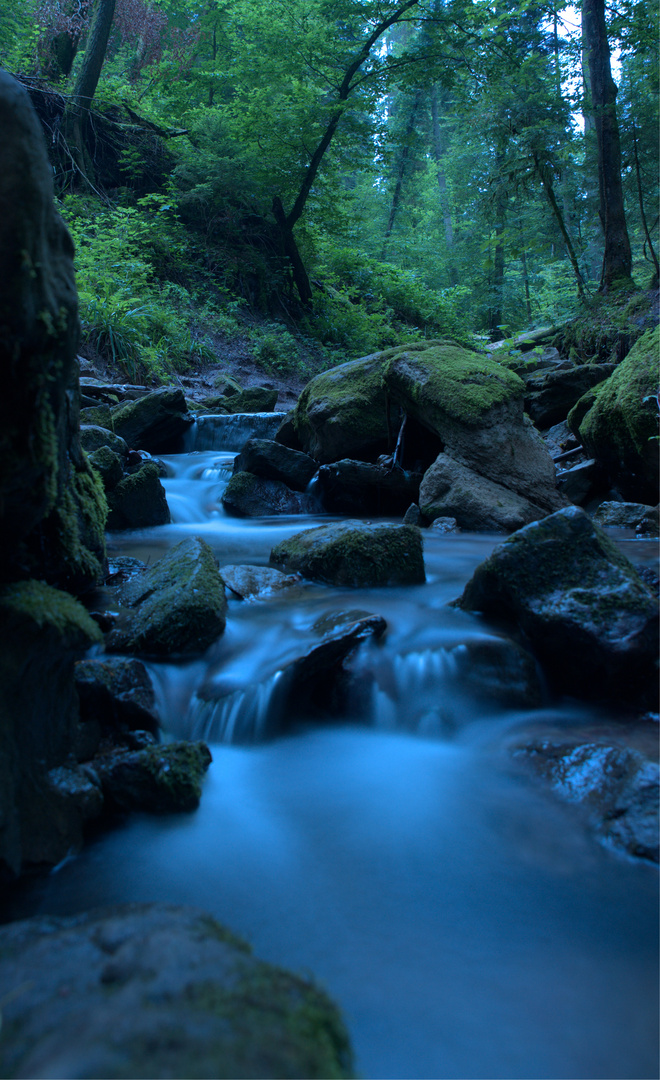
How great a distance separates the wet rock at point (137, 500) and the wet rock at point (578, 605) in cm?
429

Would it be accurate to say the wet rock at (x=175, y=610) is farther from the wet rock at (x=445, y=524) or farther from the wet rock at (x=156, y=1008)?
the wet rock at (x=445, y=524)

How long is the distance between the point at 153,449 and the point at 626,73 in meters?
14.3

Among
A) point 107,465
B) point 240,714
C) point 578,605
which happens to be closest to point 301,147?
point 107,465

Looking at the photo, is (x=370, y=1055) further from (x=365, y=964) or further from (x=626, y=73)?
(x=626, y=73)

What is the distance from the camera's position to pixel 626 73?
47.1ft

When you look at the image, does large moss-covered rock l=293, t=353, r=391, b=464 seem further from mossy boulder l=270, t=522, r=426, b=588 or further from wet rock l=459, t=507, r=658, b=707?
wet rock l=459, t=507, r=658, b=707

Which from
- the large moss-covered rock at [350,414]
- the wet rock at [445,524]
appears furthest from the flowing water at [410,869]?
the large moss-covered rock at [350,414]

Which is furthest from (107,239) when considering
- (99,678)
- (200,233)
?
(99,678)

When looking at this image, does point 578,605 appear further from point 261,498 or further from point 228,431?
point 228,431

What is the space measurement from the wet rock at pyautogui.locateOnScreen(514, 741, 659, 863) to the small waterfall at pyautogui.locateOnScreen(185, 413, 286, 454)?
8.46 m

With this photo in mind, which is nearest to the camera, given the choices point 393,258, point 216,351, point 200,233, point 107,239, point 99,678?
point 99,678

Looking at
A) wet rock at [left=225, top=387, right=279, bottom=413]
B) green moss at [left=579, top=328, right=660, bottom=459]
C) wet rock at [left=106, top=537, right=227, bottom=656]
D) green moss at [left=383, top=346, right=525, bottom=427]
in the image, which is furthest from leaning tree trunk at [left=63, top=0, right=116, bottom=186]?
wet rock at [left=106, top=537, right=227, bottom=656]

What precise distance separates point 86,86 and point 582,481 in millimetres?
15413

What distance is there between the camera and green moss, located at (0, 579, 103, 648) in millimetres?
1977
